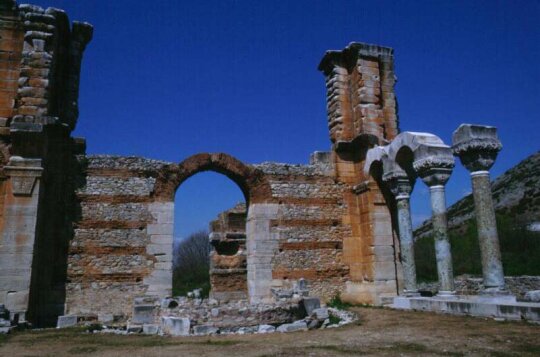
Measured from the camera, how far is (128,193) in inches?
500

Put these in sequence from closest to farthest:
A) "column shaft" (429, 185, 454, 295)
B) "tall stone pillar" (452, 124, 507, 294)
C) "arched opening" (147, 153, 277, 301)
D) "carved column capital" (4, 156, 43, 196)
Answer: "tall stone pillar" (452, 124, 507, 294), "column shaft" (429, 185, 454, 295), "carved column capital" (4, 156, 43, 196), "arched opening" (147, 153, 277, 301)

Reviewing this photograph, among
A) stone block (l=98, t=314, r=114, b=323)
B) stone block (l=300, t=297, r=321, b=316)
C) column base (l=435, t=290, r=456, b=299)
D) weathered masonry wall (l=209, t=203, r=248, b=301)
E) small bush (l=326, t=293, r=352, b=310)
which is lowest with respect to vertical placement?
stone block (l=98, t=314, r=114, b=323)

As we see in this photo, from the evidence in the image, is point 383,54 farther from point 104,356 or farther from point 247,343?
point 104,356

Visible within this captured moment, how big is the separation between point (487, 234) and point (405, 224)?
109 inches

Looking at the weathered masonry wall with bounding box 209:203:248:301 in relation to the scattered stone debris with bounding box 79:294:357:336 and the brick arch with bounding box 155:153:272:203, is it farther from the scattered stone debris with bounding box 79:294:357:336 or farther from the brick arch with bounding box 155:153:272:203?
the scattered stone debris with bounding box 79:294:357:336

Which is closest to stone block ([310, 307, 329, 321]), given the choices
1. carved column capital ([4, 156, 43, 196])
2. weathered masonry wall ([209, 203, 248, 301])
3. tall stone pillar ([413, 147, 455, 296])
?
tall stone pillar ([413, 147, 455, 296])

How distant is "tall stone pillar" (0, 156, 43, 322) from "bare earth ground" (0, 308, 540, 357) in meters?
1.44

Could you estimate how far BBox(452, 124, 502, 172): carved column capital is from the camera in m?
9.63

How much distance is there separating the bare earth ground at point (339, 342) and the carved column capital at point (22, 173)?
3.60m

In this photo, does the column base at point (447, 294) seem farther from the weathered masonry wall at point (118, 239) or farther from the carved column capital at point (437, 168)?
the weathered masonry wall at point (118, 239)

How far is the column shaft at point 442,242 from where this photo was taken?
10.5 meters

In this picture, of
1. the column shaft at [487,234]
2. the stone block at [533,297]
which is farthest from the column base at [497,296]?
the stone block at [533,297]

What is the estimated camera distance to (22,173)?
10.9 meters

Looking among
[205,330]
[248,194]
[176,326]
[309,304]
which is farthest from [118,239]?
[309,304]
